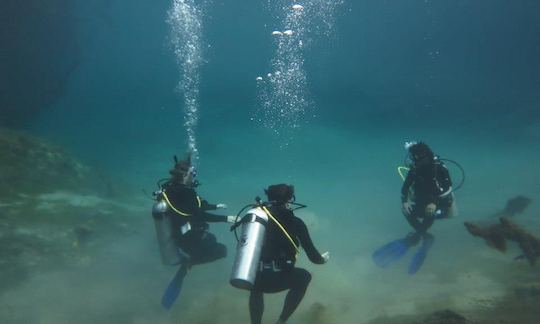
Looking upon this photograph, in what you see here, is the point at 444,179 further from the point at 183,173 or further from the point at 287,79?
the point at 287,79

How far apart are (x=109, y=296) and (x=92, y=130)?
26081 millimetres

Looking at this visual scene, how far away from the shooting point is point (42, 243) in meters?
13.1

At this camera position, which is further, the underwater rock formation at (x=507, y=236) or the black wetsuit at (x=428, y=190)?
the black wetsuit at (x=428, y=190)

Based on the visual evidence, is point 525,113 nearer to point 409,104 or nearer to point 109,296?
point 409,104

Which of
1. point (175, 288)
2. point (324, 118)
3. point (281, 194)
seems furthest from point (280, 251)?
point (324, 118)

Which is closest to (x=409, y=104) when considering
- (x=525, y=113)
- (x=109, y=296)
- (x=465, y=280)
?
(x=525, y=113)

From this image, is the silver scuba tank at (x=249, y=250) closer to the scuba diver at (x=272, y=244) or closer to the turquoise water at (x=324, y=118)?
the scuba diver at (x=272, y=244)

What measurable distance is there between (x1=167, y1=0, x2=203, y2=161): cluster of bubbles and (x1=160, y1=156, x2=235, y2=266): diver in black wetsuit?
15165 mm

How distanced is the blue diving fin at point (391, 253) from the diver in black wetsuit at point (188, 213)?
4156 mm

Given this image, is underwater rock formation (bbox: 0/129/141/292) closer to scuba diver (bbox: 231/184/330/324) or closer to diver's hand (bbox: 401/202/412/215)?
scuba diver (bbox: 231/184/330/324)

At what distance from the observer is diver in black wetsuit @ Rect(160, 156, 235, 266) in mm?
6891

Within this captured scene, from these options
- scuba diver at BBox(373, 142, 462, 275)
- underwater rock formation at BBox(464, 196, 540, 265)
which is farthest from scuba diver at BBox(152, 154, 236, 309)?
underwater rock formation at BBox(464, 196, 540, 265)

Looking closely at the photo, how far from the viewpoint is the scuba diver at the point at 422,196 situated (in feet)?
25.9

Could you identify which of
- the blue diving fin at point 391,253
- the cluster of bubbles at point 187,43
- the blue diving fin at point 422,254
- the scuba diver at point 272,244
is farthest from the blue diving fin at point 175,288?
the cluster of bubbles at point 187,43
